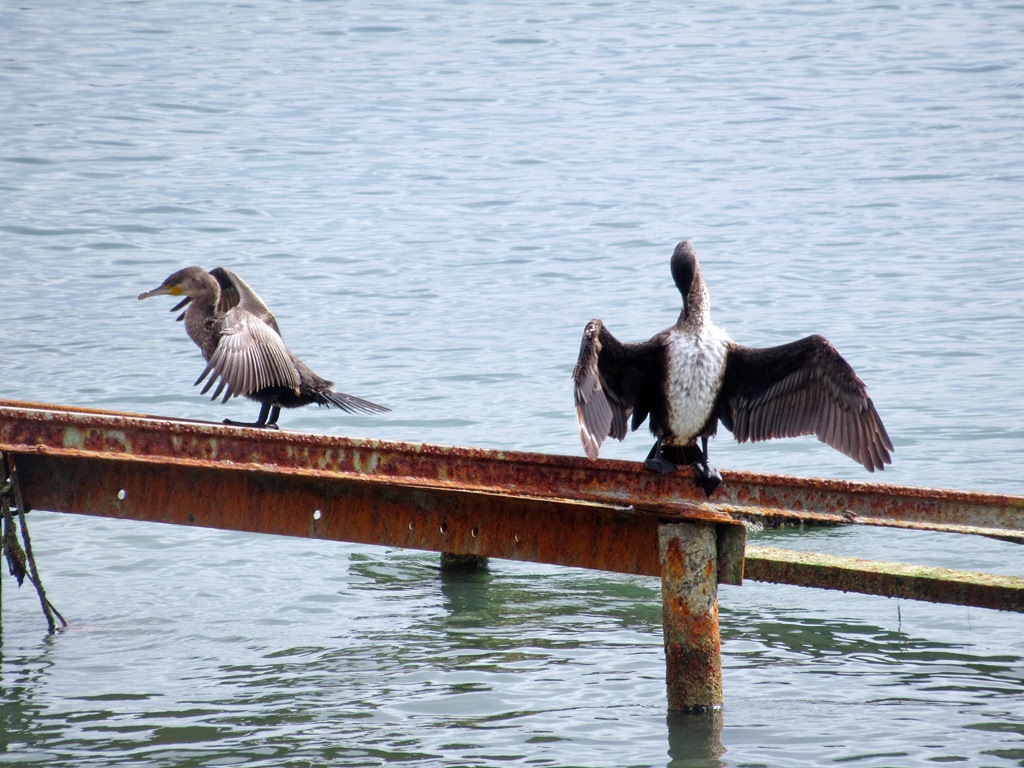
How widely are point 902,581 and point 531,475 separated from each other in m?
1.29

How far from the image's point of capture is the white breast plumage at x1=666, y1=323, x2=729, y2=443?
15.4 ft

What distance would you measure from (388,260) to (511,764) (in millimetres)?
13510

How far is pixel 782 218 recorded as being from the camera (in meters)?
19.6

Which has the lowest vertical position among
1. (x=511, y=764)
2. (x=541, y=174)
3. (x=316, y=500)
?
(x=511, y=764)

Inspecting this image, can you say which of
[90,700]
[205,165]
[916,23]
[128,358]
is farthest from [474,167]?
[90,700]

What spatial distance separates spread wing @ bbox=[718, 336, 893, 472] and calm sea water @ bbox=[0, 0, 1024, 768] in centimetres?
102

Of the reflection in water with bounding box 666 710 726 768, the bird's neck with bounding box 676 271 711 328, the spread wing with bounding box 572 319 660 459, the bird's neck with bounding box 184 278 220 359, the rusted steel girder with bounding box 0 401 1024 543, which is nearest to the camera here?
the rusted steel girder with bounding box 0 401 1024 543

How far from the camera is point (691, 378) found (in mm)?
4695

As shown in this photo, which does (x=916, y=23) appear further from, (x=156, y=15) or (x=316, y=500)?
(x=316, y=500)

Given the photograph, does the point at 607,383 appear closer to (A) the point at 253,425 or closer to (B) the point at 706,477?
(B) the point at 706,477

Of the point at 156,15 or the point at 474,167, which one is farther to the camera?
the point at 156,15

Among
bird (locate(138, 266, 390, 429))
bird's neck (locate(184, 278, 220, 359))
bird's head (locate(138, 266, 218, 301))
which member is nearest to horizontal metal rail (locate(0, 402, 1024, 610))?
bird (locate(138, 266, 390, 429))

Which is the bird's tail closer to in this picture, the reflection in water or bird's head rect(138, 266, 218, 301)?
bird's head rect(138, 266, 218, 301)

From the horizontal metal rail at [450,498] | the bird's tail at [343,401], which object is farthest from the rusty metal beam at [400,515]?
the bird's tail at [343,401]
